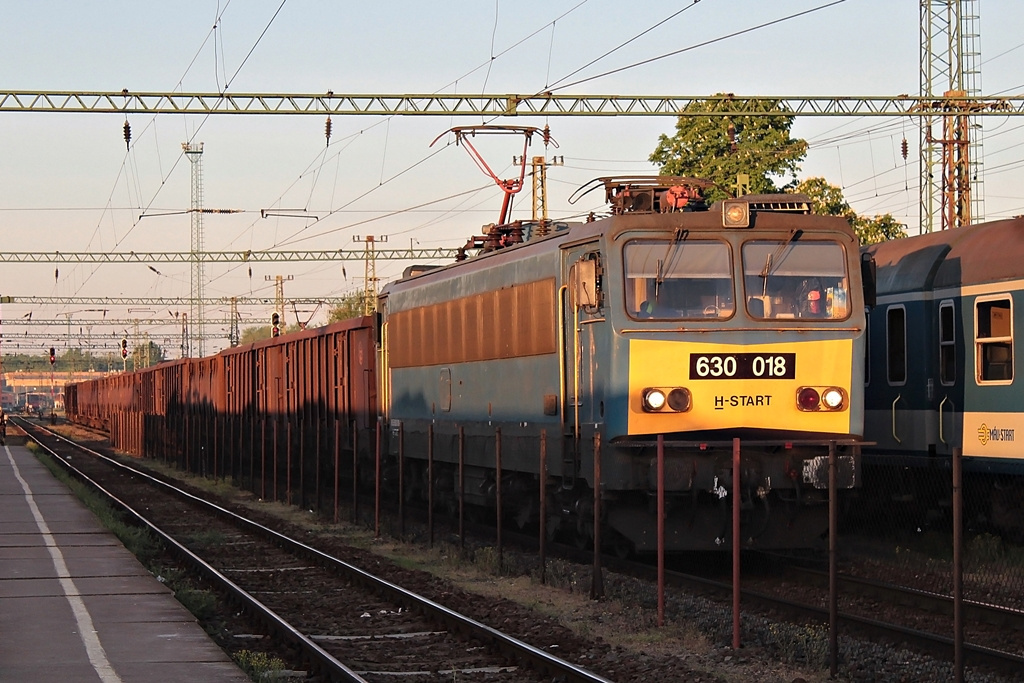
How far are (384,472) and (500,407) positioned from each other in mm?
6998

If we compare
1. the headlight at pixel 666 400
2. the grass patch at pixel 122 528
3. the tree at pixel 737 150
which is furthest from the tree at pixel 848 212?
the headlight at pixel 666 400

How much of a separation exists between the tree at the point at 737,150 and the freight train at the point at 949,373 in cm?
2764

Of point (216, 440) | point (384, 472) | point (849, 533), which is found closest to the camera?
point (849, 533)

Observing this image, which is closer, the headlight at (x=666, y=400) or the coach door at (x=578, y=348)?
the headlight at (x=666, y=400)

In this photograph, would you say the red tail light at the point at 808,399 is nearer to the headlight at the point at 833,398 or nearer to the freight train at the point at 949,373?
the headlight at the point at 833,398

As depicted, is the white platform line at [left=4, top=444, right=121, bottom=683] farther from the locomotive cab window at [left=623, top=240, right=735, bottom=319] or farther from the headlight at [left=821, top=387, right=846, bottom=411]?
the headlight at [left=821, top=387, right=846, bottom=411]

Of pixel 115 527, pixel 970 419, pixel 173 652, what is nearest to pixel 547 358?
pixel 970 419

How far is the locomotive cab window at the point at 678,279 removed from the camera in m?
14.7

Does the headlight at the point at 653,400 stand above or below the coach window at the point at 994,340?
below

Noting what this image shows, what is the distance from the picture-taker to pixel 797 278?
15062 millimetres

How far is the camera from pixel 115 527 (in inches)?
840

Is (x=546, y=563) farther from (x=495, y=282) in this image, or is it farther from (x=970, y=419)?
(x=970, y=419)

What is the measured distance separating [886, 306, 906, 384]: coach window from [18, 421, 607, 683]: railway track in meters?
7.12

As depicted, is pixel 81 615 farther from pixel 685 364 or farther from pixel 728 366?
pixel 728 366
